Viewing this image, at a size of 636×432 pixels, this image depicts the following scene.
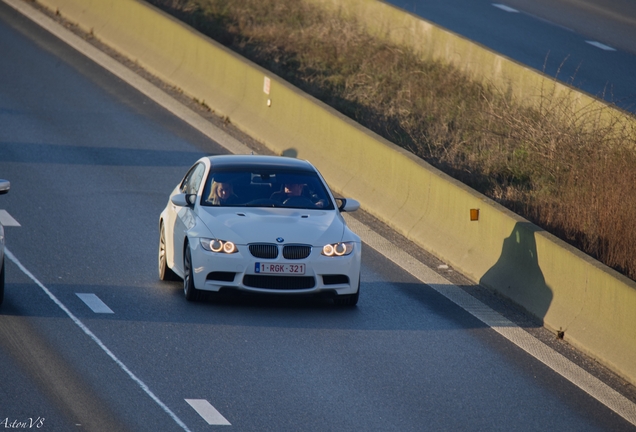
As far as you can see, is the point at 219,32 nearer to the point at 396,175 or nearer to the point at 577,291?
the point at 396,175

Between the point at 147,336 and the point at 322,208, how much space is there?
3007 mm

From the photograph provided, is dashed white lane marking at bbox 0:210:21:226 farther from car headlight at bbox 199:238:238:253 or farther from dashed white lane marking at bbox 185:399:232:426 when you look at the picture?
dashed white lane marking at bbox 185:399:232:426

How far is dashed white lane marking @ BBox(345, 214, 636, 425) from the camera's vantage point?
11.0m

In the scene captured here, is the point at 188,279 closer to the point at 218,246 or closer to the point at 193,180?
the point at 218,246

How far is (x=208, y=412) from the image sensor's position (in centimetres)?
953

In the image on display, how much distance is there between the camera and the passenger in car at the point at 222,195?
1371 centimetres

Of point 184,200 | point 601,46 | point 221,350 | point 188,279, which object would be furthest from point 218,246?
point 601,46

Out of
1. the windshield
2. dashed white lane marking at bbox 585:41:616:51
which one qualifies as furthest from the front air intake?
dashed white lane marking at bbox 585:41:616:51

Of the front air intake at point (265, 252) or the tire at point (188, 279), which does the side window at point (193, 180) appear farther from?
the front air intake at point (265, 252)

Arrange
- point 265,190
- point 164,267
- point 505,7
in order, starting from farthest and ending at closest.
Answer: point 505,7
point 164,267
point 265,190

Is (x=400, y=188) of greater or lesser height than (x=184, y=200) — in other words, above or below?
below

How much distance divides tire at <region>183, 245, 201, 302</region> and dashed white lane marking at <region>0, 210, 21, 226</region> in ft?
12.4

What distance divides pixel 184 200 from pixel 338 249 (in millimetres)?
1956

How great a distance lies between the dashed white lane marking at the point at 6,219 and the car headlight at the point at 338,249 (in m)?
5.16
